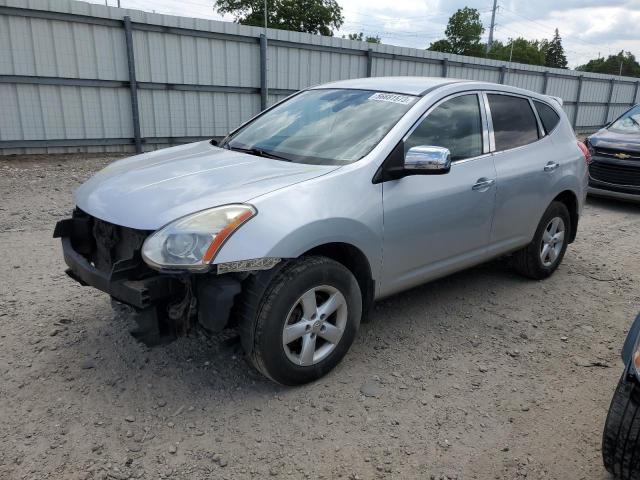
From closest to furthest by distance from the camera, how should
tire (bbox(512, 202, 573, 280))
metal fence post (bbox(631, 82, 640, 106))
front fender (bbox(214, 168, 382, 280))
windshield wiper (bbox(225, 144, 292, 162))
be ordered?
1. front fender (bbox(214, 168, 382, 280))
2. windshield wiper (bbox(225, 144, 292, 162))
3. tire (bbox(512, 202, 573, 280))
4. metal fence post (bbox(631, 82, 640, 106))

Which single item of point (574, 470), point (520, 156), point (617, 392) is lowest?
point (574, 470)

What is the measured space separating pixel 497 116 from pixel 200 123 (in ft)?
24.6

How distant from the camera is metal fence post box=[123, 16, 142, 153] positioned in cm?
920

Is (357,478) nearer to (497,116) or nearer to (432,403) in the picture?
(432,403)

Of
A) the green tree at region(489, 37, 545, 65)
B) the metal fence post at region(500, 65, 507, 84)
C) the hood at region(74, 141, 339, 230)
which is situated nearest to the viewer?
the hood at region(74, 141, 339, 230)

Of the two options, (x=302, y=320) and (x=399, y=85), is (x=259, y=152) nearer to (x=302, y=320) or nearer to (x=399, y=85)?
(x=399, y=85)

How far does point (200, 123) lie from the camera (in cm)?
1049

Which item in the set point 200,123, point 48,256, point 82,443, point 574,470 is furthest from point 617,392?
point 200,123

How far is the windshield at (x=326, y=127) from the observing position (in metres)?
3.32

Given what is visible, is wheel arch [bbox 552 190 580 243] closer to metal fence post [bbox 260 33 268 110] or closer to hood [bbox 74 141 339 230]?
hood [bbox 74 141 339 230]

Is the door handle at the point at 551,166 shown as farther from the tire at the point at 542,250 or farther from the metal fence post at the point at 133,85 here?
the metal fence post at the point at 133,85

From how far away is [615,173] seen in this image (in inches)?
327

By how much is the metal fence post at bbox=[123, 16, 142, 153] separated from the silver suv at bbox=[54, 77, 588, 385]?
20.0 feet

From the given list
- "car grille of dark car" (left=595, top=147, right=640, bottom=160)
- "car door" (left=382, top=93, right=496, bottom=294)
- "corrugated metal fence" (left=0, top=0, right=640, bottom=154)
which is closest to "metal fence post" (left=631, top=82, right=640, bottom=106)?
"corrugated metal fence" (left=0, top=0, right=640, bottom=154)
